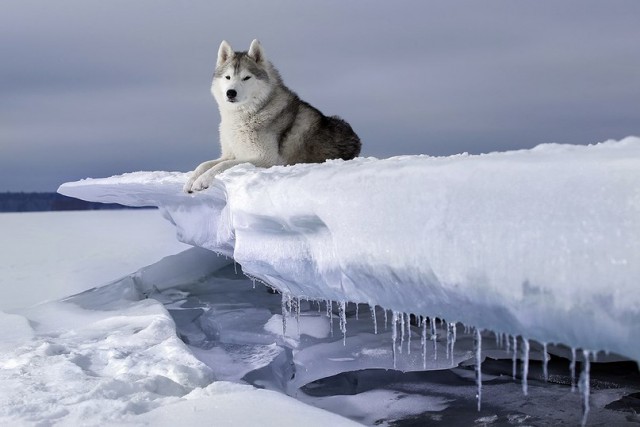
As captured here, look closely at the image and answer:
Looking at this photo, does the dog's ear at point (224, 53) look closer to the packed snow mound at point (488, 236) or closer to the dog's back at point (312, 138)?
the dog's back at point (312, 138)

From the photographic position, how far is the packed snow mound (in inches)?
88.7

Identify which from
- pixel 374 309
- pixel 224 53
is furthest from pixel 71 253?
pixel 374 309

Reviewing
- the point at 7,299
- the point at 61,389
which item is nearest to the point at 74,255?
the point at 7,299

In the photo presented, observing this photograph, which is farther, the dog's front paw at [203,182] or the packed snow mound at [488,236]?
the dog's front paw at [203,182]

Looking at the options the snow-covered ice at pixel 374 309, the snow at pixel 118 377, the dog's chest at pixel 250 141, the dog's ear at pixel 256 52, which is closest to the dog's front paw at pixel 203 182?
the snow-covered ice at pixel 374 309

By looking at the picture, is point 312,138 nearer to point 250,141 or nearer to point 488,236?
point 250,141

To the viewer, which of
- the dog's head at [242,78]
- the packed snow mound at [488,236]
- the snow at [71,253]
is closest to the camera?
the packed snow mound at [488,236]

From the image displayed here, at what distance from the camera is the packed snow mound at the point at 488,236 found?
2.25 m

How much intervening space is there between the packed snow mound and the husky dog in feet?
5.48

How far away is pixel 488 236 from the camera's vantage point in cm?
255

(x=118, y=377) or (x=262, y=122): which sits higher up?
(x=262, y=122)

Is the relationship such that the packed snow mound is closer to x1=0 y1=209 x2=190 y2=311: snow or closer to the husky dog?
the husky dog

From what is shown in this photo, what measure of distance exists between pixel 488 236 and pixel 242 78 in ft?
11.6

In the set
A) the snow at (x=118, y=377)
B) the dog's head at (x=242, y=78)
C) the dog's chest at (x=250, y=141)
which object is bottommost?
the snow at (x=118, y=377)
